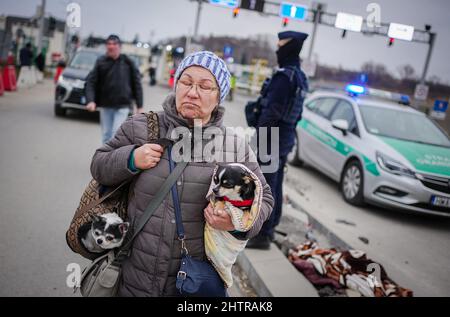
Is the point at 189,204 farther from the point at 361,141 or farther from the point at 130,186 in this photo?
the point at 361,141

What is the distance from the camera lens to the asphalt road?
235 cm

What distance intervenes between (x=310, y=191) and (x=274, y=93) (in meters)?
3.62

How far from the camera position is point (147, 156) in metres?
1.60

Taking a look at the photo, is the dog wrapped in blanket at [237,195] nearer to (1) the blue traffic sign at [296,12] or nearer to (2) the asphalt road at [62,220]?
(2) the asphalt road at [62,220]

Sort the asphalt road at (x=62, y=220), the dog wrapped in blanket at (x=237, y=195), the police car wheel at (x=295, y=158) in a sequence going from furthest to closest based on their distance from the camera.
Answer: the police car wheel at (x=295, y=158), the asphalt road at (x=62, y=220), the dog wrapped in blanket at (x=237, y=195)

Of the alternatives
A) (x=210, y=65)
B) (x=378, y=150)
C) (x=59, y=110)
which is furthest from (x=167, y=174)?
(x=59, y=110)

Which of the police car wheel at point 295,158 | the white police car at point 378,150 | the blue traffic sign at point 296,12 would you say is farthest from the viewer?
the police car wheel at point 295,158

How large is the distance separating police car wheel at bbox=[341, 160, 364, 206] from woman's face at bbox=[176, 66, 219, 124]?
4.69 meters

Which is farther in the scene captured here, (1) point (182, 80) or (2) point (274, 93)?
(2) point (274, 93)

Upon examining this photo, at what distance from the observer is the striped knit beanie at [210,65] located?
5.66 ft

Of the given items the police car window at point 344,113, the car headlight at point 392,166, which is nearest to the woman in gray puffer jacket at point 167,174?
the car headlight at point 392,166

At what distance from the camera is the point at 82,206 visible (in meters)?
1.75

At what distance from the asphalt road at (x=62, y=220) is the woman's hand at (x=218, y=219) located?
1161mm
